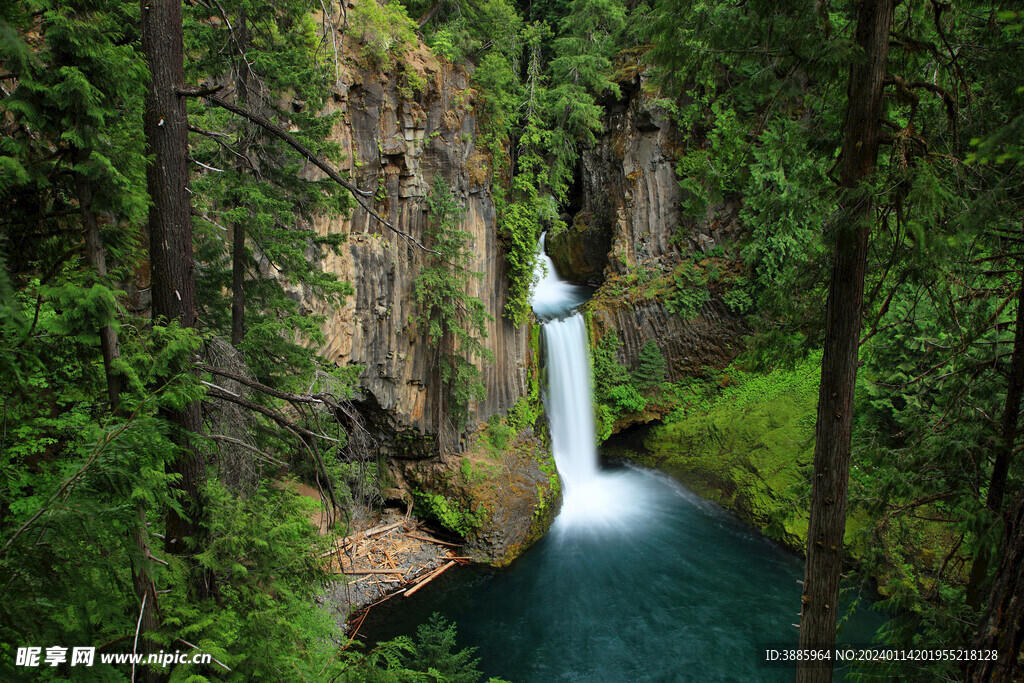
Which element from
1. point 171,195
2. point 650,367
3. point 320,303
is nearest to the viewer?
point 171,195

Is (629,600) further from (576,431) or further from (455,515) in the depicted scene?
(576,431)

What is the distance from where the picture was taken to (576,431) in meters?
15.6

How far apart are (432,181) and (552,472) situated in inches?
301

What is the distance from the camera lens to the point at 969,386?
15.4ft

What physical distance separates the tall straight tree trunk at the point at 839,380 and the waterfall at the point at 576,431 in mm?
9086

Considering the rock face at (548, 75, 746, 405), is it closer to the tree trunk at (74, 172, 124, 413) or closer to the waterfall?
the waterfall

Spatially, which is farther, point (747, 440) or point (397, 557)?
point (747, 440)

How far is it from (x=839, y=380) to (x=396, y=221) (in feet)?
28.5

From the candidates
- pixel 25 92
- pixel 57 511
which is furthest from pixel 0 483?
pixel 25 92

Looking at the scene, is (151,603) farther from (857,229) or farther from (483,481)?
(483,481)

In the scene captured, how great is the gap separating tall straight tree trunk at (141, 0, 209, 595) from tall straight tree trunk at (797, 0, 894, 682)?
4622mm

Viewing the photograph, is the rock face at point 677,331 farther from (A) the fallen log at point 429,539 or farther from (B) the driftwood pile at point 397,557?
(B) the driftwood pile at point 397,557

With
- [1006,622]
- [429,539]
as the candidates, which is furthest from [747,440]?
[1006,622]

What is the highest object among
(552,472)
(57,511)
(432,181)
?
(432,181)
